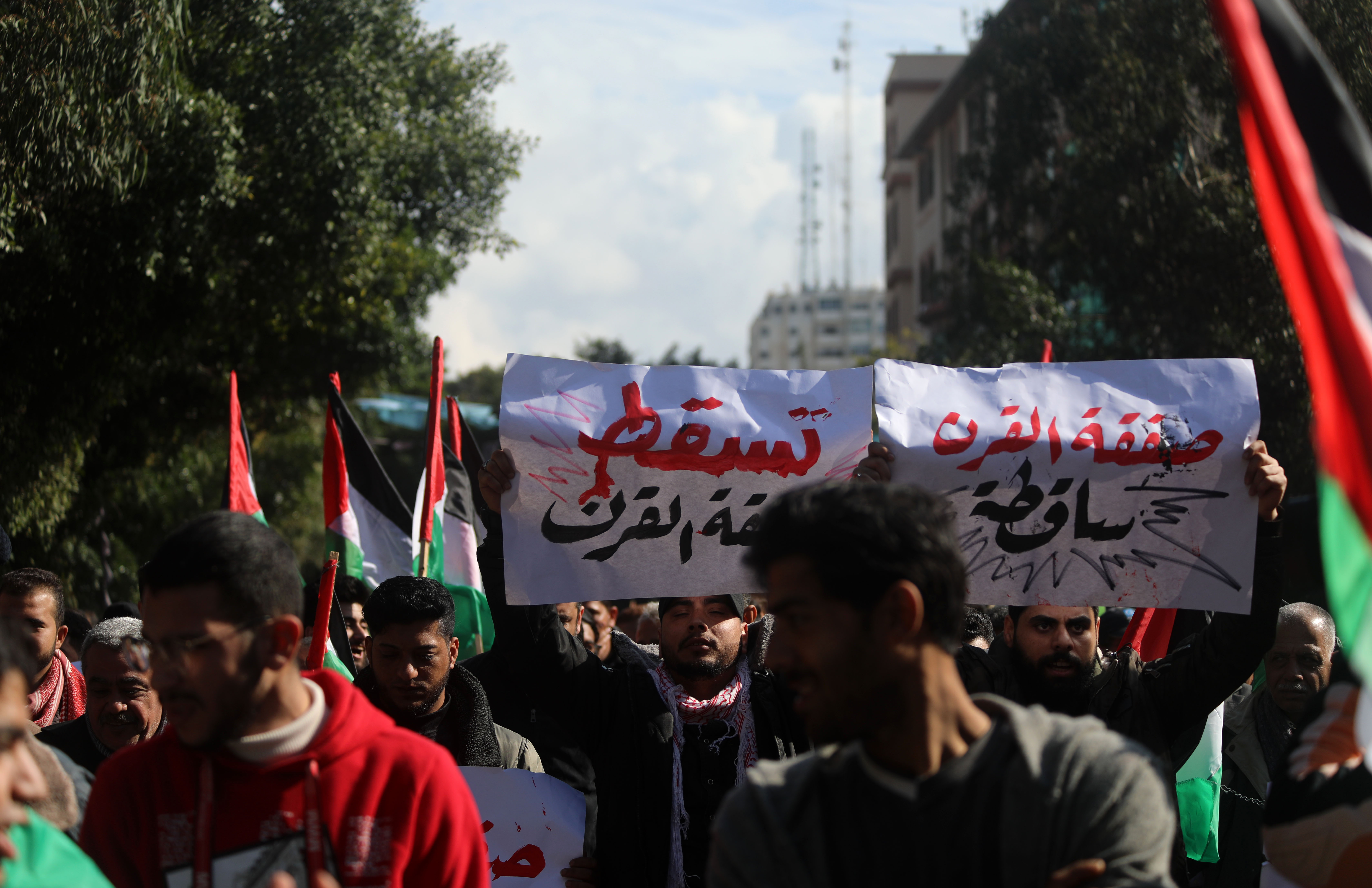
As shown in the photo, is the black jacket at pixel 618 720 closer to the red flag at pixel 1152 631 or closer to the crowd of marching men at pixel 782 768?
the crowd of marching men at pixel 782 768

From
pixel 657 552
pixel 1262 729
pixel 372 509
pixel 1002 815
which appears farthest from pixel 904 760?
pixel 372 509

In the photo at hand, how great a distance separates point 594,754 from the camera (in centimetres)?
373

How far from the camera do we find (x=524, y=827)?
152 inches

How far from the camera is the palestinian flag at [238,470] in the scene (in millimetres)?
6613

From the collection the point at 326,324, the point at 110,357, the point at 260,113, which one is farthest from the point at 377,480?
the point at 326,324

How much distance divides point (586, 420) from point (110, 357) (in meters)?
9.52

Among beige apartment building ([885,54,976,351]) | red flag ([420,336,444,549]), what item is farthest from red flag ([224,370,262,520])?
beige apartment building ([885,54,976,351])

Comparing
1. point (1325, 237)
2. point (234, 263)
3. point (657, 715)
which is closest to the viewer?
point (1325, 237)

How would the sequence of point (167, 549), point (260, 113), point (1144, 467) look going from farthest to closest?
point (260, 113) < point (1144, 467) < point (167, 549)

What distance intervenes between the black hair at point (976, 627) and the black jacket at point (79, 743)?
3.33 meters

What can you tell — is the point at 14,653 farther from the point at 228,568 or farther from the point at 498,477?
the point at 498,477

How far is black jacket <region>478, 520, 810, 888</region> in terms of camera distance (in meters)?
3.58

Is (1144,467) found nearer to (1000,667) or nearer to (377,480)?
(1000,667)

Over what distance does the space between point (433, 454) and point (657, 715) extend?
2906 mm
